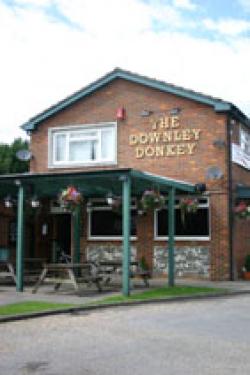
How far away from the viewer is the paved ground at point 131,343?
7453 millimetres

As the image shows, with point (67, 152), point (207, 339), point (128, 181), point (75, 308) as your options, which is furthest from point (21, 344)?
point (67, 152)

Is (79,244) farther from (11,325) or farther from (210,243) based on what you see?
(11,325)

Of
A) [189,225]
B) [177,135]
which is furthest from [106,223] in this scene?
[177,135]

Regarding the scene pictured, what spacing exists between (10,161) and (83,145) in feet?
48.5

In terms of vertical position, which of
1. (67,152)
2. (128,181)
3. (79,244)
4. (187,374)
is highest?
(67,152)

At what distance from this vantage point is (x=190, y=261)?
67.5 feet

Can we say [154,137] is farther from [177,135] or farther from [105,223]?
[105,223]

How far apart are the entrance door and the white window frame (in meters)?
6.91

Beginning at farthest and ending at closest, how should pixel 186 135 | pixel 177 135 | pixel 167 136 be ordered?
pixel 167 136
pixel 177 135
pixel 186 135

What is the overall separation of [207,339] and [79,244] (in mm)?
12164

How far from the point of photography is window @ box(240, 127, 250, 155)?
22.2 meters

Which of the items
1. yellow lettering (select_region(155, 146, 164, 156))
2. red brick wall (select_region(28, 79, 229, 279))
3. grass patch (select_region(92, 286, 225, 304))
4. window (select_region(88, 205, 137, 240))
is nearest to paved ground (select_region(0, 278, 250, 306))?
grass patch (select_region(92, 286, 225, 304))

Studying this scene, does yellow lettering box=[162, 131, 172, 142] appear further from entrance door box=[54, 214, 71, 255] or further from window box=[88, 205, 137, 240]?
entrance door box=[54, 214, 71, 255]

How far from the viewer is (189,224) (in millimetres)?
20875
